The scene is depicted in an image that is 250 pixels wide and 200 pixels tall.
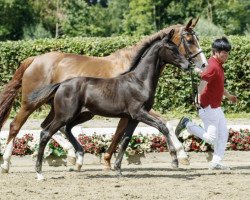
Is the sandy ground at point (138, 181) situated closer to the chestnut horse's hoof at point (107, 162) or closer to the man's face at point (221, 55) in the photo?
the chestnut horse's hoof at point (107, 162)

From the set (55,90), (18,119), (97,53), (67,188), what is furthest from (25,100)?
(97,53)

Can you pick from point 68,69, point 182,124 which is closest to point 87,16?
point 68,69

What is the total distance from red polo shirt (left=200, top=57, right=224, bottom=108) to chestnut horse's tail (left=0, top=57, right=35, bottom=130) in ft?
9.99

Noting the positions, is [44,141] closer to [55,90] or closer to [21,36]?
[55,90]

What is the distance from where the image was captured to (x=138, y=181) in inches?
344

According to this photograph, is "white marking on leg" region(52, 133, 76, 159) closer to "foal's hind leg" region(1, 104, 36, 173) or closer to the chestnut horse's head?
"foal's hind leg" region(1, 104, 36, 173)

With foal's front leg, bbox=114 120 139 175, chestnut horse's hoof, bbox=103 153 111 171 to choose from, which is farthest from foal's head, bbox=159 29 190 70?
chestnut horse's hoof, bbox=103 153 111 171

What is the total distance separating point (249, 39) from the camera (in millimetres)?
18016

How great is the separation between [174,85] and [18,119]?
27.6 feet

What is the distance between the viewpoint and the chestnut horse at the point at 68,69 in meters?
9.93

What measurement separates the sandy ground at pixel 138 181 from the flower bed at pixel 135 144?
11 cm

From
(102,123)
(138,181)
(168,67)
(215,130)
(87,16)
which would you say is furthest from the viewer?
(87,16)

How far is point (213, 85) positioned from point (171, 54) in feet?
2.76

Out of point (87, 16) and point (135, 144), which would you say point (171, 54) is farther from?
point (87, 16)
